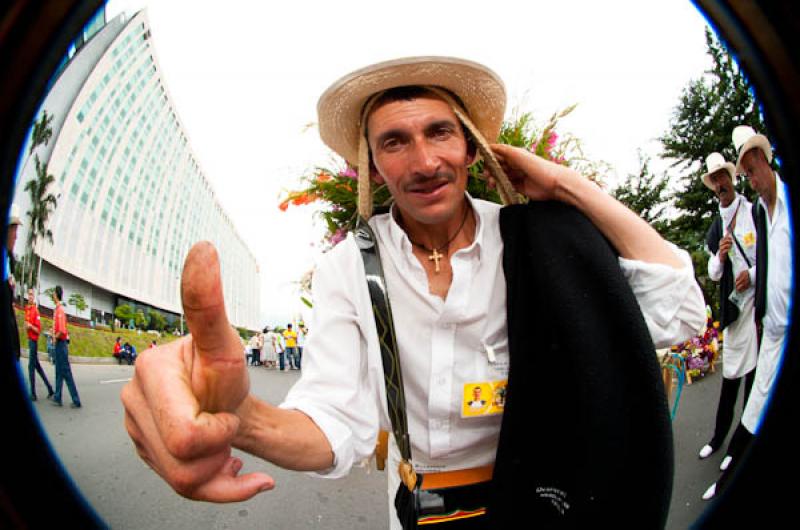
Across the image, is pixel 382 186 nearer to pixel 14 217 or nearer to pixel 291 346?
pixel 291 346

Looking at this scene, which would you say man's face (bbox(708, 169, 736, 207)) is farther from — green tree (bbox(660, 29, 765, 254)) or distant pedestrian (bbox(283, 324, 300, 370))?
distant pedestrian (bbox(283, 324, 300, 370))

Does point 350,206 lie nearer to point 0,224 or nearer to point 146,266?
point 146,266

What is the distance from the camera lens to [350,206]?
155cm

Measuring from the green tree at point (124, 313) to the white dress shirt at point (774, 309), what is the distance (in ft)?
3.71

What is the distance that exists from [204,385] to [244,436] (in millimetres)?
241

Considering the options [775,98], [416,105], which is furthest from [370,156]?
[775,98]

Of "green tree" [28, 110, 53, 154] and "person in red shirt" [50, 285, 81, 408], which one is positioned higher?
"green tree" [28, 110, 53, 154]

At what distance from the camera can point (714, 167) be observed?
783 mm

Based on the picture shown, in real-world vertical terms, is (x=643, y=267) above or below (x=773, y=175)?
below

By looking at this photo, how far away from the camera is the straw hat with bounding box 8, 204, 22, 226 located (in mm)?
551

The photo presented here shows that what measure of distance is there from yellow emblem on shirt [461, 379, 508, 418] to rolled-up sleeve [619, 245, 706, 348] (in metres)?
0.47

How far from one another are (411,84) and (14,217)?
1016 mm

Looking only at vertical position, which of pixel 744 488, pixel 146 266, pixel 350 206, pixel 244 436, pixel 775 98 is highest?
pixel 350 206

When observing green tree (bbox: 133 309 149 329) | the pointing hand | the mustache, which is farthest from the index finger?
the mustache
